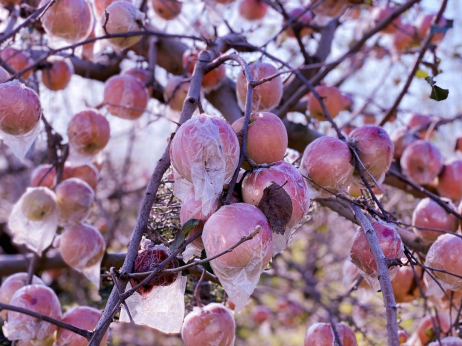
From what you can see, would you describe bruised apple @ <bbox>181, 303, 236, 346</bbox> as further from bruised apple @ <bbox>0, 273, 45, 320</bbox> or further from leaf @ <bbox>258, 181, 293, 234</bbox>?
bruised apple @ <bbox>0, 273, 45, 320</bbox>

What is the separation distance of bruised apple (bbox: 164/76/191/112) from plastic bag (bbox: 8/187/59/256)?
463 millimetres

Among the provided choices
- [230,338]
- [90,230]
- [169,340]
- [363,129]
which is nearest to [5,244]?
[169,340]

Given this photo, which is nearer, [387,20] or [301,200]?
[301,200]

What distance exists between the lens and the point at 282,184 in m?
0.70

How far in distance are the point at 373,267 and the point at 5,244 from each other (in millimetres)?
2748

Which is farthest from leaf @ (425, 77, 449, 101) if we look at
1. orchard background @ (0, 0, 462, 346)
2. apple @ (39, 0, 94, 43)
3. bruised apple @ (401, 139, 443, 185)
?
apple @ (39, 0, 94, 43)

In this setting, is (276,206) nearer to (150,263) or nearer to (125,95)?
(150,263)

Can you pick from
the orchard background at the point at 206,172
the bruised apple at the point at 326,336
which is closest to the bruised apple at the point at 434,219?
the orchard background at the point at 206,172

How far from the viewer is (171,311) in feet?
2.70

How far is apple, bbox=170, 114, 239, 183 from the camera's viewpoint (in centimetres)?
70

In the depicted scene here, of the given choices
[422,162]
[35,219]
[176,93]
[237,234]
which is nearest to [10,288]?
[35,219]

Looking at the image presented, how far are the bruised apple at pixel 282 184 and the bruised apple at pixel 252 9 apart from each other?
4.40ft

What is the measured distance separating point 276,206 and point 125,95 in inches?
36.7

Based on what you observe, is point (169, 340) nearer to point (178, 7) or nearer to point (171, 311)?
point (178, 7)
